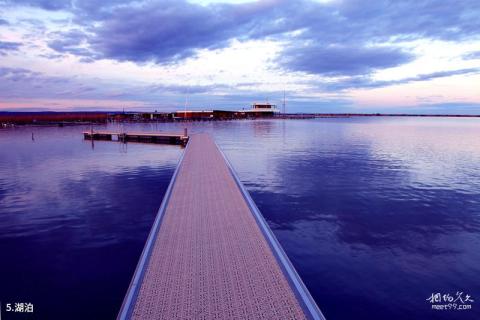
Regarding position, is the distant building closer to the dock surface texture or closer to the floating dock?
the floating dock

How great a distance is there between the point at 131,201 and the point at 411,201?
52.6 ft

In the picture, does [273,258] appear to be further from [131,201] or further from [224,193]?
[131,201]

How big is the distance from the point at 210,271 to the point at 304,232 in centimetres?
651

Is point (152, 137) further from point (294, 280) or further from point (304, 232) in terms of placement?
point (294, 280)

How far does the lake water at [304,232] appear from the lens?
31.0 feet

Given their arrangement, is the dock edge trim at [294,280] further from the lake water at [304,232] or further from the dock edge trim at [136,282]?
the dock edge trim at [136,282]

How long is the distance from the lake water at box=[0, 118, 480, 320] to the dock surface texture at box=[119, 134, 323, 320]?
1.73m

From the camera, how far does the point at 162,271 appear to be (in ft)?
28.2

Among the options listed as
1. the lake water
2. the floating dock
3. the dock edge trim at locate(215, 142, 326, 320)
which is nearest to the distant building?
the floating dock

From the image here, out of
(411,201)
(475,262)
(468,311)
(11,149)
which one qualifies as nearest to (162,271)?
(468,311)

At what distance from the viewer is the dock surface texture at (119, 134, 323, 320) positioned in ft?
22.7

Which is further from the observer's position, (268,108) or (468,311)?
(268,108)

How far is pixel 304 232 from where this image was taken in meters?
14.0
